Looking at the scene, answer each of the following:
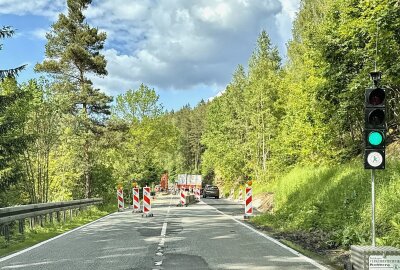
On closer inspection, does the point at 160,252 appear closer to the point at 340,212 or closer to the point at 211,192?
the point at 340,212

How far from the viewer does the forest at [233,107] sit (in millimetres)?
16169

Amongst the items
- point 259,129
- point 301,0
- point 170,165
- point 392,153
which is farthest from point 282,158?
point 170,165

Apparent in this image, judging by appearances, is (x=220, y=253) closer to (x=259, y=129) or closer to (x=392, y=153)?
(x=392, y=153)

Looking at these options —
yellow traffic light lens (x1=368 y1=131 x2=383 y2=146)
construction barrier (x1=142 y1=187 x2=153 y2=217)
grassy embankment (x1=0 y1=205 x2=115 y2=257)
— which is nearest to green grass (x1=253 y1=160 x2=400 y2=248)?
yellow traffic light lens (x1=368 y1=131 x2=383 y2=146)

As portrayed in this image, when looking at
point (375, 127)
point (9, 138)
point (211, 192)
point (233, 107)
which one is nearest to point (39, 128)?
point (9, 138)

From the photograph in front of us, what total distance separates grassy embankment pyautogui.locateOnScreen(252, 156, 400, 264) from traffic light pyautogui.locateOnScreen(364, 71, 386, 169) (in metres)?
2.23

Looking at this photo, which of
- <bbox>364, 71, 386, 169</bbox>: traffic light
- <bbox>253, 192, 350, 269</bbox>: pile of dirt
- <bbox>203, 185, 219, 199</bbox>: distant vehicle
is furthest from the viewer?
<bbox>203, 185, 219, 199</bbox>: distant vehicle

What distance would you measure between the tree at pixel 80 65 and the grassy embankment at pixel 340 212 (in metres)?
18.6

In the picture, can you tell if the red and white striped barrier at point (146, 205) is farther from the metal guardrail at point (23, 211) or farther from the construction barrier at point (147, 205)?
the metal guardrail at point (23, 211)

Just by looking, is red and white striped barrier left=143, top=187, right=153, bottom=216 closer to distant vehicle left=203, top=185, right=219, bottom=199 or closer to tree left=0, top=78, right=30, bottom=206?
tree left=0, top=78, right=30, bottom=206

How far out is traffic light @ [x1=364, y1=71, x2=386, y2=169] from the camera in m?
7.54

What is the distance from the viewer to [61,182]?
32.8 meters

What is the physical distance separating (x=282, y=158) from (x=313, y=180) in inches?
573

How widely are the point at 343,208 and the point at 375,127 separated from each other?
6412mm
